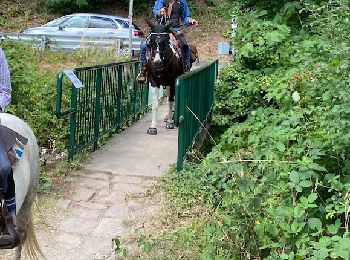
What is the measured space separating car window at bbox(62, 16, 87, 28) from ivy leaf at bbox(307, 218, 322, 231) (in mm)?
19616

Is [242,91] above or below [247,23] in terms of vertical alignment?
below

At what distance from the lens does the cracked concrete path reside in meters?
5.11

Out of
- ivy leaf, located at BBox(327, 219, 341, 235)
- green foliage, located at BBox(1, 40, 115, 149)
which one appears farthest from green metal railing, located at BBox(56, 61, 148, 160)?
ivy leaf, located at BBox(327, 219, 341, 235)

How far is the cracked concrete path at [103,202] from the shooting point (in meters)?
5.11

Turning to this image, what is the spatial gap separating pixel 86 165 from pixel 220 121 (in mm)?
2556

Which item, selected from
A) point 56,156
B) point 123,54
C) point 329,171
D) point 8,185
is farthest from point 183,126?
point 123,54

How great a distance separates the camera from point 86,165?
7.53 m

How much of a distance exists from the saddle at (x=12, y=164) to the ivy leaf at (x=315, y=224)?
6.52 feet

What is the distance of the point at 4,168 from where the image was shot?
353 cm

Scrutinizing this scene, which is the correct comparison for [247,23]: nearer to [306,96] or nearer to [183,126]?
[183,126]

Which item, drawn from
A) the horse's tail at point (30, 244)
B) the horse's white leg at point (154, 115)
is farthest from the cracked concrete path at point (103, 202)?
the horse's white leg at point (154, 115)

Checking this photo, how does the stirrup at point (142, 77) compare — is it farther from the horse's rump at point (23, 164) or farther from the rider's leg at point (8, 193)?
the rider's leg at point (8, 193)

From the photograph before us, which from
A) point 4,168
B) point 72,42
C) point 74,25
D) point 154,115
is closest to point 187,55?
point 154,115

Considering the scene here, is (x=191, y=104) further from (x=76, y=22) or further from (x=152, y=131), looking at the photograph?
(x=76, y=22)
